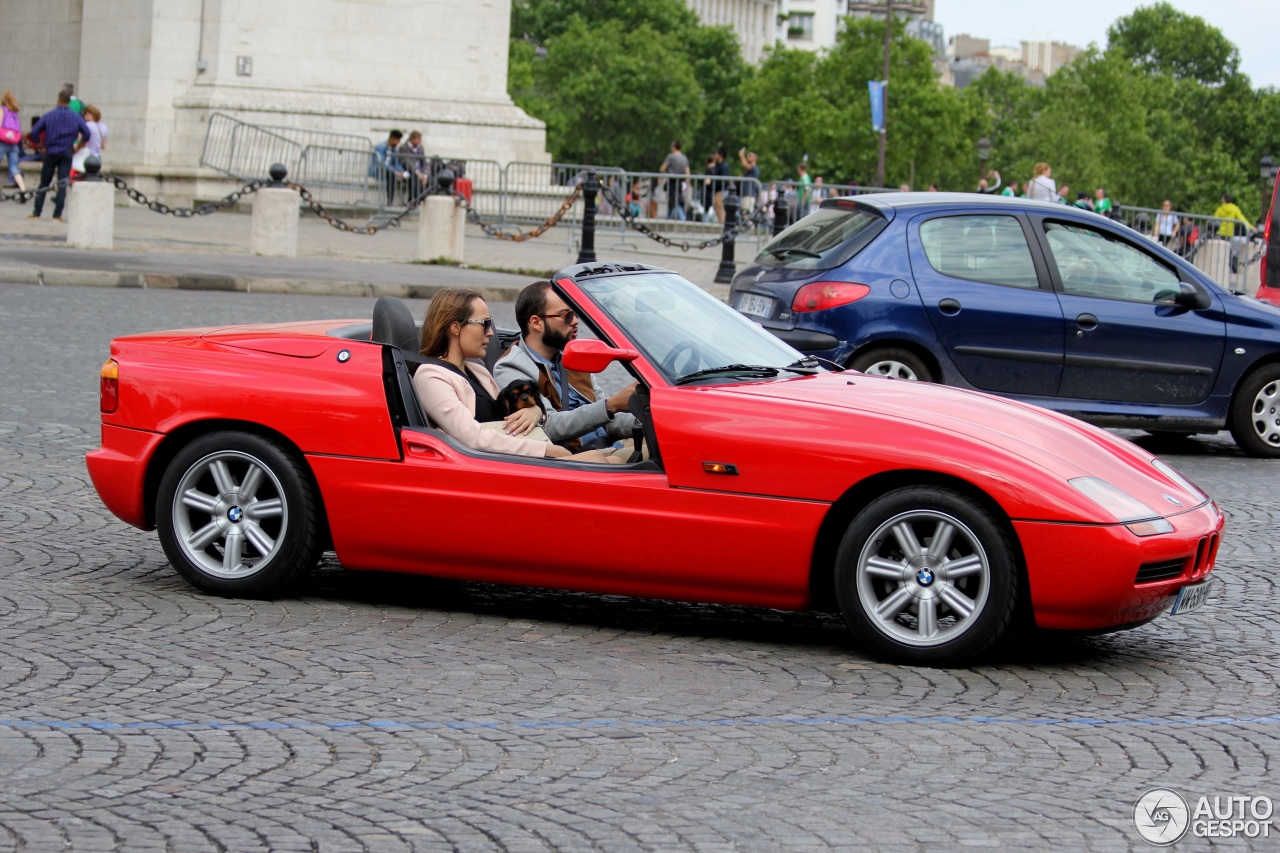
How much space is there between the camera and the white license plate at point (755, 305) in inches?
451

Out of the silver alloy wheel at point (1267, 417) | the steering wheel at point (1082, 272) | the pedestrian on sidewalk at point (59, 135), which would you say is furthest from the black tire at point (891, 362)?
the pedestrian on sidewalk at point (59, 135)

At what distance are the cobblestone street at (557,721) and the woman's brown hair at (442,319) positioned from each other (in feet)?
2.96

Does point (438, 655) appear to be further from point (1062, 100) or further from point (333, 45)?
point (1062, 100)

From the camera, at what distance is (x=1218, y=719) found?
5391 millimetres

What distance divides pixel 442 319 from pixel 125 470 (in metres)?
1.26

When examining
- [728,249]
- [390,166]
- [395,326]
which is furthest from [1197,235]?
[395,326]

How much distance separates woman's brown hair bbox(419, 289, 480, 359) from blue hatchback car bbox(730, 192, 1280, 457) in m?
4.31

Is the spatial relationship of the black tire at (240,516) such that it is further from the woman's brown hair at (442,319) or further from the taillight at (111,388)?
the woman's brown hair at (442,319)

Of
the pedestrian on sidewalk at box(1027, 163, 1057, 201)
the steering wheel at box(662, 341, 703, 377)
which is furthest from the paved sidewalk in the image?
the steering wheel at box(662, 341, 703, 377)

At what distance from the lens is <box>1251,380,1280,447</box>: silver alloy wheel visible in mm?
11625

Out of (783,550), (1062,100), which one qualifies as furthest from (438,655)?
(1062,100)

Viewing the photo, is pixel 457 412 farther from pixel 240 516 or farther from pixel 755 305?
pixel 755 305

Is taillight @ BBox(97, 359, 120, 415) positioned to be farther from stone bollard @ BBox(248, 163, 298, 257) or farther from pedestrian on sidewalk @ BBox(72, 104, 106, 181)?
pedestrian on sidewalk @ BBox(72, 104, 106, 181)

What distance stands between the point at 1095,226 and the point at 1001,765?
7076 millimetres
